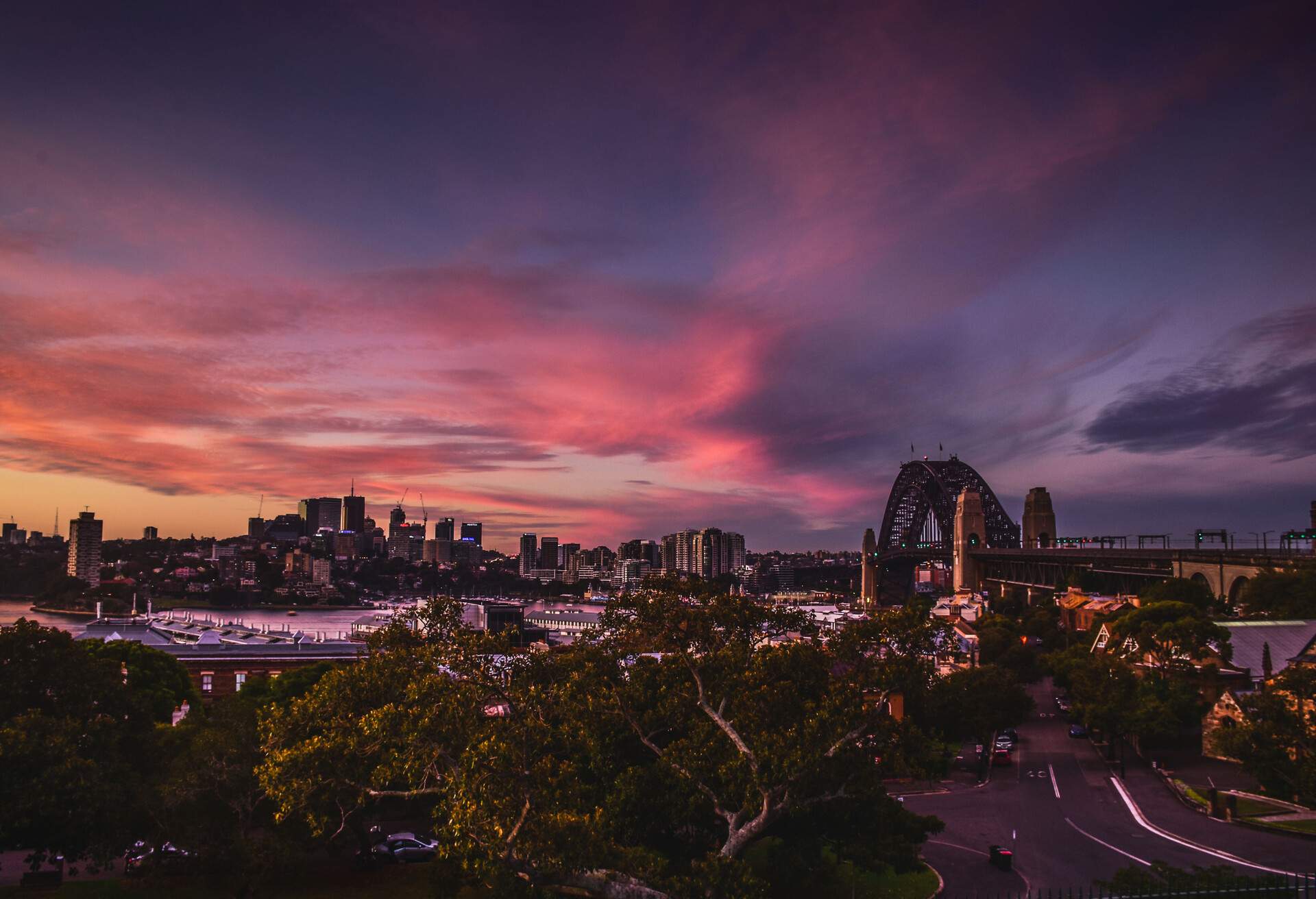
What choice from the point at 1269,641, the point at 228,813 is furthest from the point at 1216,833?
the point at 228,813

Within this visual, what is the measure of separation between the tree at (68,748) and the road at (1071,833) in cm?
2788

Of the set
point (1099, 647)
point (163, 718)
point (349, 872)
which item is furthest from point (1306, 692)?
point (163, 718)

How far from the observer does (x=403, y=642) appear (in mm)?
26375

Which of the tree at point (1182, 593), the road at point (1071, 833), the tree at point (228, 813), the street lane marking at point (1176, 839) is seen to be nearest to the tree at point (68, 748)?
the tree at point (228, 813)

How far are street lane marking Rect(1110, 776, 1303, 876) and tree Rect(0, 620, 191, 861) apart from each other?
1394 inches

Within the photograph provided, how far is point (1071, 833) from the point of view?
37094 mm

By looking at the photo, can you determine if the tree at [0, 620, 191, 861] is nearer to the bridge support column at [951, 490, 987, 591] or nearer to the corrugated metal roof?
the corrugated metal roof

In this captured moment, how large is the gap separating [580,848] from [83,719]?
2083 cm

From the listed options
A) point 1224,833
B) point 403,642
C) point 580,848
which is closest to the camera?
point 580,848

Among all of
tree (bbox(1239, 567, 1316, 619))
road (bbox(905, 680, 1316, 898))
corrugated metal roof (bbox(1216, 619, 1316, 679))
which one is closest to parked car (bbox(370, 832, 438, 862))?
road (bbox(905, 680, 1316, 898))

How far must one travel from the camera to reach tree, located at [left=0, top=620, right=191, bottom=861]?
78.0 feet

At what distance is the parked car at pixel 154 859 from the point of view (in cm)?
2778

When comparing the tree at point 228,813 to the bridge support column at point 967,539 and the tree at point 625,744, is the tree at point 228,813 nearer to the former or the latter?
the tree at point 625,744

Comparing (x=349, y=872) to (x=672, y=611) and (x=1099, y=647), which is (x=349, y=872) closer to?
(x=672, y=611)
